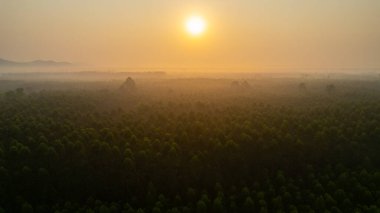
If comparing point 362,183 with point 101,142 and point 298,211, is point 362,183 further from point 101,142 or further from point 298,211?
point 101,142

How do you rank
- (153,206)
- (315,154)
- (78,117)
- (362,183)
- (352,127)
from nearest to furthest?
1. (153,206)
2. (362,183)
3. (315,154)
4. (352,127)
5. (78,117)

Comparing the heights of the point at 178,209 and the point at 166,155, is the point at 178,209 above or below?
below

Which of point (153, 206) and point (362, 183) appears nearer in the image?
point (153, 206)

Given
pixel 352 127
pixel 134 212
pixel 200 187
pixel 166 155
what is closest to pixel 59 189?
pixel 134 212

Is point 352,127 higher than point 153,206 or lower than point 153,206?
higher

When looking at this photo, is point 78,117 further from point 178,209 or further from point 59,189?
point 178,209

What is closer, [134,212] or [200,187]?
[134,212]

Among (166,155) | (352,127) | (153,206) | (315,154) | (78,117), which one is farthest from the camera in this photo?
(78,117)

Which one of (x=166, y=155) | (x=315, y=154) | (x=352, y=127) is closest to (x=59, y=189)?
(x=166, y=155)

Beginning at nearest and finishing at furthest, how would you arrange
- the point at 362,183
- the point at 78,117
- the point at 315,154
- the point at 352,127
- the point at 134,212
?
the point at 134,212 → the point at 362,183 → the point at 315,154 → the point at 352,127 → the point at 78,117
